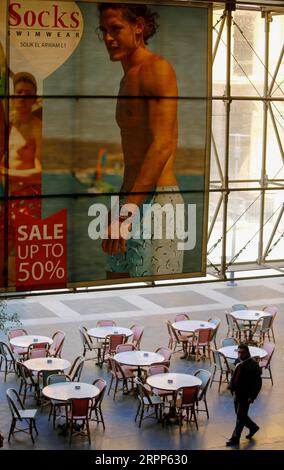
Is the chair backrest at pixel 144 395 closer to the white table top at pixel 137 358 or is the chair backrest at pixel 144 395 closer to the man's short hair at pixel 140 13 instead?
the white table top at pixel 137 358

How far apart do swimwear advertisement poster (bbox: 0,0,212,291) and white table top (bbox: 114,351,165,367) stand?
9.45 ft

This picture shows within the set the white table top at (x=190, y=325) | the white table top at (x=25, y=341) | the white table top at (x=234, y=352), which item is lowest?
the white table top at (x=234, y=352)

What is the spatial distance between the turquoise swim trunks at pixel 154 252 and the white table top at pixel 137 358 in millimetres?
2971

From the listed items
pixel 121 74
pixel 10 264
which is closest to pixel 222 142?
pixel 121 74

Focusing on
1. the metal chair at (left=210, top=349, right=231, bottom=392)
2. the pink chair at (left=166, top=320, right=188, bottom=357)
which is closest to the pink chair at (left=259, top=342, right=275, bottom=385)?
the metal chair at (left=210, top=349, right=231, bottom=392)

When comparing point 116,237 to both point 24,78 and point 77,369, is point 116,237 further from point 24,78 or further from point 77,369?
point 77,369

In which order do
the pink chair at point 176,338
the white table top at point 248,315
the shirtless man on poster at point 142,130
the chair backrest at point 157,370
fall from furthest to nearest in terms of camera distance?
1. the white table top at point 248,315
2. the pink chair at point 176,338
3. the chair backrest at point 157,370
4. the shirtless man on poster at point 142,130

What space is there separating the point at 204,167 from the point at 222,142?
1254mm

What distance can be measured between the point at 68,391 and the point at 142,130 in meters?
4.72

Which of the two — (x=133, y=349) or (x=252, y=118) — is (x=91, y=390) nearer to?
(x=133, y=349)

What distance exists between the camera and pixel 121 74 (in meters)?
14.5

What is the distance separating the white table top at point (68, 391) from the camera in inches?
622

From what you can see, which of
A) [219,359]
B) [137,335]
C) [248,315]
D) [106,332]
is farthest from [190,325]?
[219,359]

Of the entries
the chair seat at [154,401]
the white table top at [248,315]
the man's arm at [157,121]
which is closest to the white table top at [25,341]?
the chair seat at [154,401]
